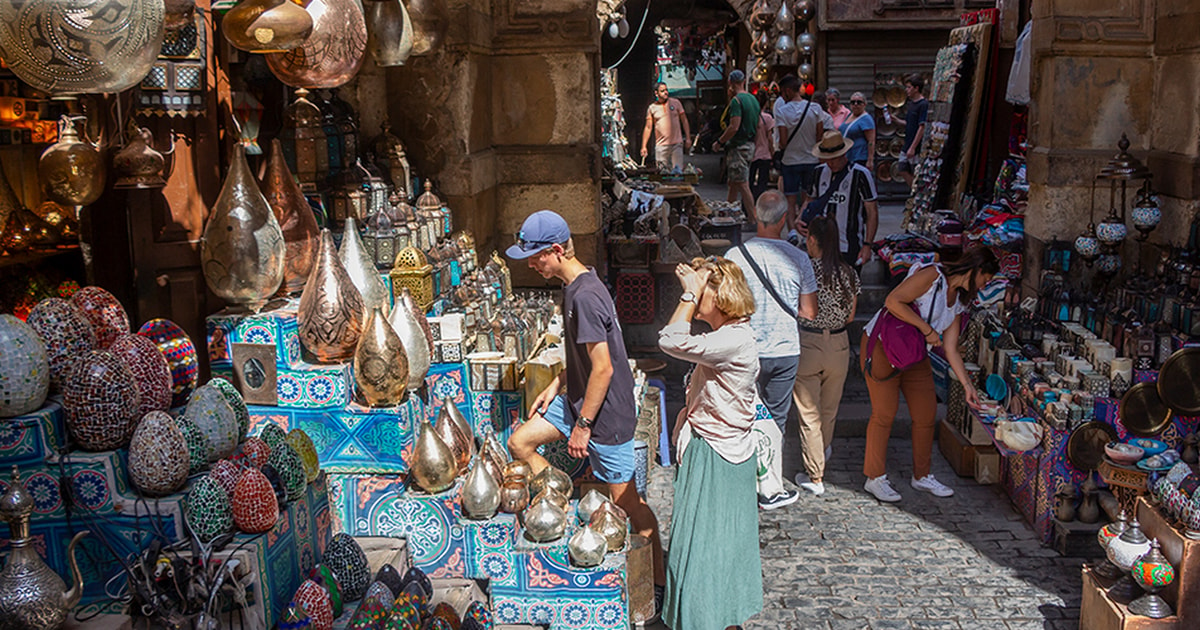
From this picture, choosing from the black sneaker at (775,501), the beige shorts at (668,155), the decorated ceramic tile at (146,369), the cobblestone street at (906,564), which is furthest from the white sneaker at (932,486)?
the beige shorts at (668,155)

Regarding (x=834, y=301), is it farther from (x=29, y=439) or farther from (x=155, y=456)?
(x=29, y=439)

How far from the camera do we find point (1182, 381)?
5.01 metres

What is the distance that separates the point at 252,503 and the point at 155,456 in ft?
1.05

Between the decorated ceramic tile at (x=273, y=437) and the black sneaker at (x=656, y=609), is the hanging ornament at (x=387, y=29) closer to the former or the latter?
the decorated ceramic tile at (x=273, y=437)

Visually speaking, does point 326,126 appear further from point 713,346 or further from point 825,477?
point 825,477

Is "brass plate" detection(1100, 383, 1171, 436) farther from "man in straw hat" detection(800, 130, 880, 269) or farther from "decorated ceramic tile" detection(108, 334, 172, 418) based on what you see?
"decorated ceramic tile" detection(108, 334, 172, 418)

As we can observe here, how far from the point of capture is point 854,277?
584 centimetres

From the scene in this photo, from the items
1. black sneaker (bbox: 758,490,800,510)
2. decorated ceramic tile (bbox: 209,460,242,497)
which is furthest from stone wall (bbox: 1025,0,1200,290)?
decorated ceramic tile (bbox: 209,460,242,497)

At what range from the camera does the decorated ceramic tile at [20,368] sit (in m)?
3.05

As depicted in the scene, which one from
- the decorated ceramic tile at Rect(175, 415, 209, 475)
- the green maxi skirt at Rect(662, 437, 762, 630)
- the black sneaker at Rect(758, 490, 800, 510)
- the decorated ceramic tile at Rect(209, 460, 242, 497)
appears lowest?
the black sneaker at Rect(758, 490, 800, 510)

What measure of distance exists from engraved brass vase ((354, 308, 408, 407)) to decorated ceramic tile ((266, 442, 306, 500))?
64cm

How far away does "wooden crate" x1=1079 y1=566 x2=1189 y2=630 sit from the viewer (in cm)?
396

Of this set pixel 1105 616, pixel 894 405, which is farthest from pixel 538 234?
pixel 1105 616

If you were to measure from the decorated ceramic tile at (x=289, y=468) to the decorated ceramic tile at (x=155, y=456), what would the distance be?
384 mm
